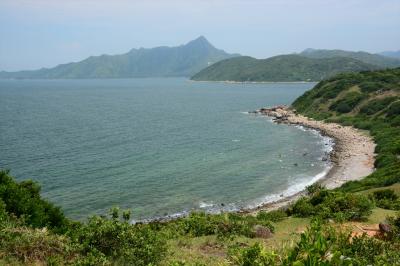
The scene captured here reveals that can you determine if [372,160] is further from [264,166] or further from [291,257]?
[291,257]

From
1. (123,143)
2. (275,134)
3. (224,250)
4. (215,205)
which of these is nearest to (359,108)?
(275,134)

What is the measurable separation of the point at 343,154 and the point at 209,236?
53683mm

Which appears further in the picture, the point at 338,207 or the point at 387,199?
the point at 387,199

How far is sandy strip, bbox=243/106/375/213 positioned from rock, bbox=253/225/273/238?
22864 millimetres

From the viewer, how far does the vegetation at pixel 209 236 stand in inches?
332

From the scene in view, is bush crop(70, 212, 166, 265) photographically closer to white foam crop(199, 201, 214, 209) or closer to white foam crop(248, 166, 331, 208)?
white foam crop(199, 201, 214, 209)

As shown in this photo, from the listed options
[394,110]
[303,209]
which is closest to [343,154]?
[394,110]

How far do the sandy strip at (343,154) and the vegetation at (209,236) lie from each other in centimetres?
1174

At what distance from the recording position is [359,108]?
102 metres

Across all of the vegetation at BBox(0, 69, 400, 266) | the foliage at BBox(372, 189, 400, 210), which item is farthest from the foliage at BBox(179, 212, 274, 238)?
the foliage at BBox(372, 189, 400, 210)

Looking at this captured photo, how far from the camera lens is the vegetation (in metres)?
8.42

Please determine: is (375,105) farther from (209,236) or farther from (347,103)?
(209,236)

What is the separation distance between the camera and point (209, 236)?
1969cm

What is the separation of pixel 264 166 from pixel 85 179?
25.1m
